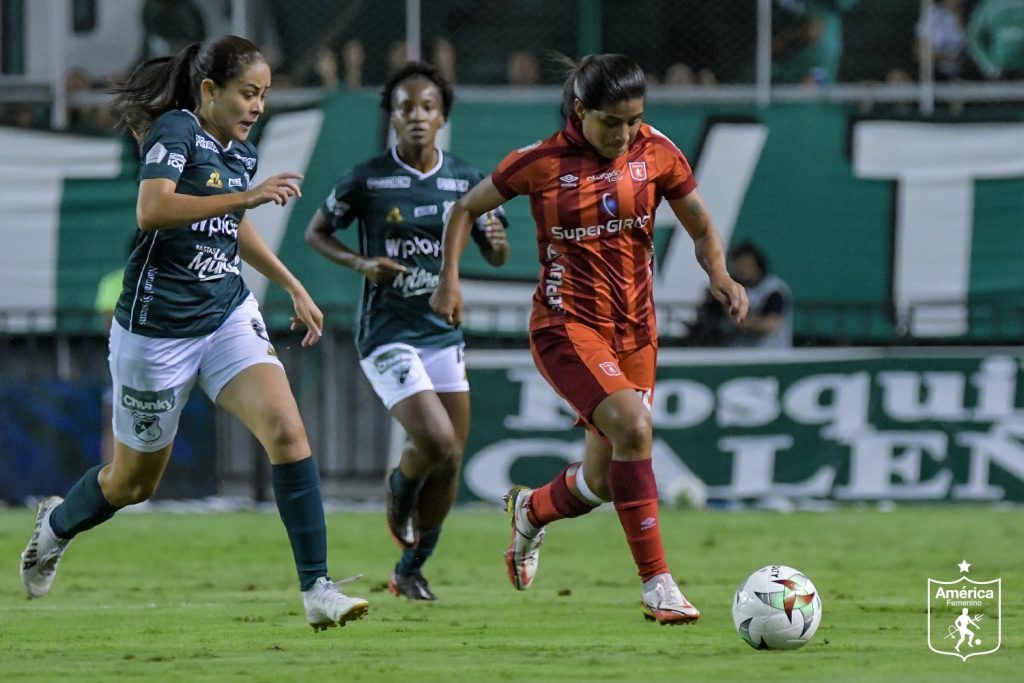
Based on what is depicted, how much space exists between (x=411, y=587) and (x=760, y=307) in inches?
282

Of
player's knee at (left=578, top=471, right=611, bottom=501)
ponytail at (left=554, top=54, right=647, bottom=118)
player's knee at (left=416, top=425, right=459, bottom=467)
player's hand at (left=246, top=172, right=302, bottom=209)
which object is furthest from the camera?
player's knee at (left=416, top=425, right=459, bottom=467)

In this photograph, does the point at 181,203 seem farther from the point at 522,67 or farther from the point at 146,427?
the point at 522,67

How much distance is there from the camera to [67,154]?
660 inches

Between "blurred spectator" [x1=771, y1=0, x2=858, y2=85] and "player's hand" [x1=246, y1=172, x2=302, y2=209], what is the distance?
1087 centimetres

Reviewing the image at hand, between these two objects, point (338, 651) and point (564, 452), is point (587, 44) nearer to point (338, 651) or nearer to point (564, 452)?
point (564, 452)

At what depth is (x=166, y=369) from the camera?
704 cm

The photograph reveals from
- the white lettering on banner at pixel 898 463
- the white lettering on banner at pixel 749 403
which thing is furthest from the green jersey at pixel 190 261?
the white lettering on banner at pixel 898 463

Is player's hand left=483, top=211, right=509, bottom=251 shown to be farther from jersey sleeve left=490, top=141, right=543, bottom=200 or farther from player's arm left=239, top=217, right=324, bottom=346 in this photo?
player's arm left=239, top=217, right=324, bottom=346

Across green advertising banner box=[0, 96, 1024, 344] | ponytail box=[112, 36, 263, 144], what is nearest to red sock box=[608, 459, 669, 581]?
ponytail box=[112, 36, 263, 144]

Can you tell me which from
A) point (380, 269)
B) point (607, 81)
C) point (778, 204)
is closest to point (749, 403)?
point (778, 204)

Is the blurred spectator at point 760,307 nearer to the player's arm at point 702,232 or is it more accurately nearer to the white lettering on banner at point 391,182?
the white lettering on banner at point 391,182

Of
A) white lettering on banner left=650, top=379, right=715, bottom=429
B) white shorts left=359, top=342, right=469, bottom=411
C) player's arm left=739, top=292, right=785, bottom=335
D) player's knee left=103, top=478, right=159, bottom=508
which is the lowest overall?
white lettering on banner left=650, top=379, right=715, bottom=429

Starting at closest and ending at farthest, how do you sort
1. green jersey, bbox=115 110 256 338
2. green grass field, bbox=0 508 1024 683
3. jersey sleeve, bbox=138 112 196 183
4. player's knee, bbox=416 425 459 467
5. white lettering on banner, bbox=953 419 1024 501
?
green grass field, bbox=0 508 1024 683 < jersey sleeve, bbox=138 112 196 183 < green jersey, bbox=115 110 256 338 < player's knee, bbox=416 425 459 467 < white lettering on banner, bbox=953 419 1024 501

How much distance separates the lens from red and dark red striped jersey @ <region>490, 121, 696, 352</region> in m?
7.57
